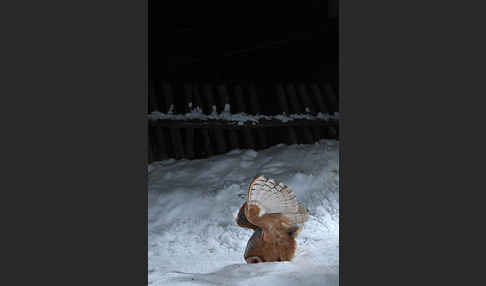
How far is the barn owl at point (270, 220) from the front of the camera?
2035mm

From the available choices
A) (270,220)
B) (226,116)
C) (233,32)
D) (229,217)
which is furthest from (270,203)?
(233,32)

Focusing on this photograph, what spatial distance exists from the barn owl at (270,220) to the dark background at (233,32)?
8.20ft

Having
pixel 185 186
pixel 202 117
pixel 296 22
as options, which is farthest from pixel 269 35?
pixel 185 186

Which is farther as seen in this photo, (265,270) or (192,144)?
(192,144)

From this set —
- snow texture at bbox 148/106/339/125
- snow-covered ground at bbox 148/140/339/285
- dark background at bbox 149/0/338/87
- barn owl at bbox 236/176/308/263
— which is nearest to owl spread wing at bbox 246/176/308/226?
barn owl at bbox 236/176/308/263

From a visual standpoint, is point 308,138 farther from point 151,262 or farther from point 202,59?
point 151,262

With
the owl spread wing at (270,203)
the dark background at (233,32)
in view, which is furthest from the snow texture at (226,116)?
the owl spread wing at (270,203)

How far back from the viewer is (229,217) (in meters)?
3.00

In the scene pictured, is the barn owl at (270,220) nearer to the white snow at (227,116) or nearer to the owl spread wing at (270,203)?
the owl spread wing at (270,203)

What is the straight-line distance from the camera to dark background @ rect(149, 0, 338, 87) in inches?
169

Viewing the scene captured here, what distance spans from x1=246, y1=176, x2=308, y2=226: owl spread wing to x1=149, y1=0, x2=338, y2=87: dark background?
2.48 meters

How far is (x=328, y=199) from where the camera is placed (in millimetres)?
3186

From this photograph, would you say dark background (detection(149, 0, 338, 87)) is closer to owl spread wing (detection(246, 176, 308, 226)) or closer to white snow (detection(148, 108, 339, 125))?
white snow (detection(148, 108, 339, 125))

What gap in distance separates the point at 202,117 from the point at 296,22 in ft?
Result: 4.62
